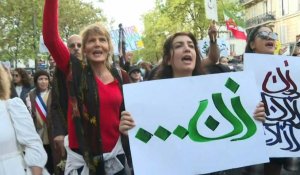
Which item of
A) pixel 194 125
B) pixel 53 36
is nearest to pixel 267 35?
pixel 194 125

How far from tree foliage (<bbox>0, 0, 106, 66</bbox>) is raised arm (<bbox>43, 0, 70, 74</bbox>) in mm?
21548

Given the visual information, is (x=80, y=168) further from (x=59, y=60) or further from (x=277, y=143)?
(x=277, y=143)

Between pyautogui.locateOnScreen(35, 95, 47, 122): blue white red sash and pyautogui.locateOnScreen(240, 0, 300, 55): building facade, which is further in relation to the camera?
pyautogui.locateOnScreen(240, 0, 300, 55): building facade

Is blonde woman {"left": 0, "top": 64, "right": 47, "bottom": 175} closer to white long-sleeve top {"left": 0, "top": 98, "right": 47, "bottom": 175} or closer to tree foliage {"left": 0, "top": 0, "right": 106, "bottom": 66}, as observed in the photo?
white long-sleeve top {"left": 0, "top": 98, "right": 47, "bottom": 175}

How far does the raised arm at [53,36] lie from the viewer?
3.04 metres

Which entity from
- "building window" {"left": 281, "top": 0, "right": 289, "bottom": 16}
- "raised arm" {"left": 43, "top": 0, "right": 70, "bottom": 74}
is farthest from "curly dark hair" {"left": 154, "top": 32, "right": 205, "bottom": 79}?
"building window" {"left": 281, "top": 0, "right": 289, "bottom": 16}

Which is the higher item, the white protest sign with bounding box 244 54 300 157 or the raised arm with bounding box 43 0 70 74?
the raised arm with bounding box 43 0 70 74

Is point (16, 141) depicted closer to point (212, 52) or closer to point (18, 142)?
point (18, 142)

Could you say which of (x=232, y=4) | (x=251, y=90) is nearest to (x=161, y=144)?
(x=251, y=90)

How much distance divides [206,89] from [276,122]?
2.77 ft

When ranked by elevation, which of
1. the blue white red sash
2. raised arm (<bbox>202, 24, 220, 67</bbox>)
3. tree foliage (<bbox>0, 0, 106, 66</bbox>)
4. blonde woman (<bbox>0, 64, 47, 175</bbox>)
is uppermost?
tree foliage (<bbox>0, 0, 106, 66</bbox>)

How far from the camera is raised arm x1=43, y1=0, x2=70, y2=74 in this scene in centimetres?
304

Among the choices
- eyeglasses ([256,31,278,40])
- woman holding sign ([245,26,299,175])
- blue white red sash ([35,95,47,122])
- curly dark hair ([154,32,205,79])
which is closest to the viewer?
curly dark hair ([154,32,205,79])

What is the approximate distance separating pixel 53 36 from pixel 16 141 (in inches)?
27.2
